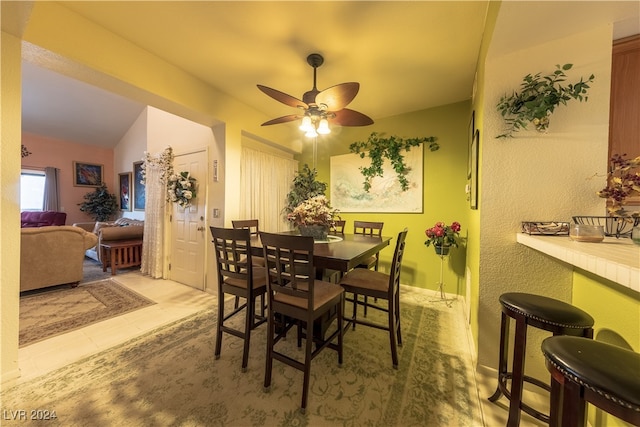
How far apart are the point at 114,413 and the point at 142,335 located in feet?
3.07

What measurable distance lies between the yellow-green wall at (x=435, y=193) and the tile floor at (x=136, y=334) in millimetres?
1687

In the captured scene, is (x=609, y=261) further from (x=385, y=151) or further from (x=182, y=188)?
(x=182, y=188)

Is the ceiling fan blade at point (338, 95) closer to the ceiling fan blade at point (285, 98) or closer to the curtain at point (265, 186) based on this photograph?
the ceiling fan blade at point (285, 98)

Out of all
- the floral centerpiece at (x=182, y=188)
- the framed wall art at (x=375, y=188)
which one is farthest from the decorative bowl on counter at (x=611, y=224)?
the floral centerpiece at (x=182, y=188)

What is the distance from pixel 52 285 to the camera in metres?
3.18

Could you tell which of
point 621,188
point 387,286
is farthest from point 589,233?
point 387,286

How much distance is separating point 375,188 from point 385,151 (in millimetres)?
583

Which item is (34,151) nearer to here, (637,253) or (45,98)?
(45,98)

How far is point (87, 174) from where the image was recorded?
678cm

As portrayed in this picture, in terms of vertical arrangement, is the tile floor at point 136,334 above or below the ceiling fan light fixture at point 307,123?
below

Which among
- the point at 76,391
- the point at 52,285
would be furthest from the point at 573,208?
the point at 52,285

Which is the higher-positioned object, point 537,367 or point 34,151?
point 34,151

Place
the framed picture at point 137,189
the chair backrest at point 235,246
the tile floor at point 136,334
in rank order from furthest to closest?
the framed picture at point 137,189, the chair backrest at point 235,246, the tile floor at point 136,334

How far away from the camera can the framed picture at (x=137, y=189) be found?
6199 millimetres
